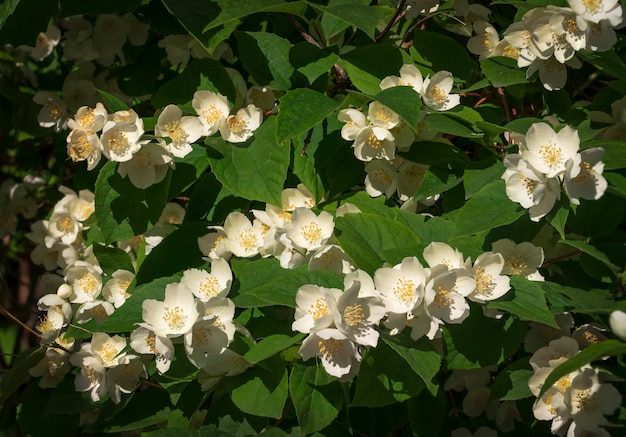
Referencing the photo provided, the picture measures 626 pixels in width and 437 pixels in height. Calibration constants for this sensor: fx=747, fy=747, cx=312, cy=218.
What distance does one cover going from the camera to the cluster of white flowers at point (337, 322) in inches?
50.1

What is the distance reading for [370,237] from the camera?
1493 millimetres

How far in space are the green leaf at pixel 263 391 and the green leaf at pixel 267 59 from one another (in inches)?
25.2

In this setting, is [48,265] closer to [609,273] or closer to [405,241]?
[405,241]

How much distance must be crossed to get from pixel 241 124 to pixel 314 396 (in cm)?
64

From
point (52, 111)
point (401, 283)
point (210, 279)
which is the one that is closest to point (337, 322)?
point (401, 283)

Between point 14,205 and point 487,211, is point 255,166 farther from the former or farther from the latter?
point 14,205

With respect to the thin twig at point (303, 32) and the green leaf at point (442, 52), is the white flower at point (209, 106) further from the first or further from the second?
the green leaf at point (442, 52)

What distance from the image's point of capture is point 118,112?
62.9 inches

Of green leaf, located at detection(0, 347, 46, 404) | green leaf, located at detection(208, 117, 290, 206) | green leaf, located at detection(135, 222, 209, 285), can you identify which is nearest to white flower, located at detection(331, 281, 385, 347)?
green leaf, located at detection(208, 117, 290, 206)

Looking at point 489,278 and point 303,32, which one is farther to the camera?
point 303,32

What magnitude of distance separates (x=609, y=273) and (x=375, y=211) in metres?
0.49

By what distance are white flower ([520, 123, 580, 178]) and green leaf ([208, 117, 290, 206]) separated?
504 millimetres

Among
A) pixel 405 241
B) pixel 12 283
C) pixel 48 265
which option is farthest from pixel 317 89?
pixel 12 283

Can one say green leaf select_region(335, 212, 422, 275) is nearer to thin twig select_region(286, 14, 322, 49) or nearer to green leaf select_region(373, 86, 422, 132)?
green leaf select_region(373, 86, 422, 132)
